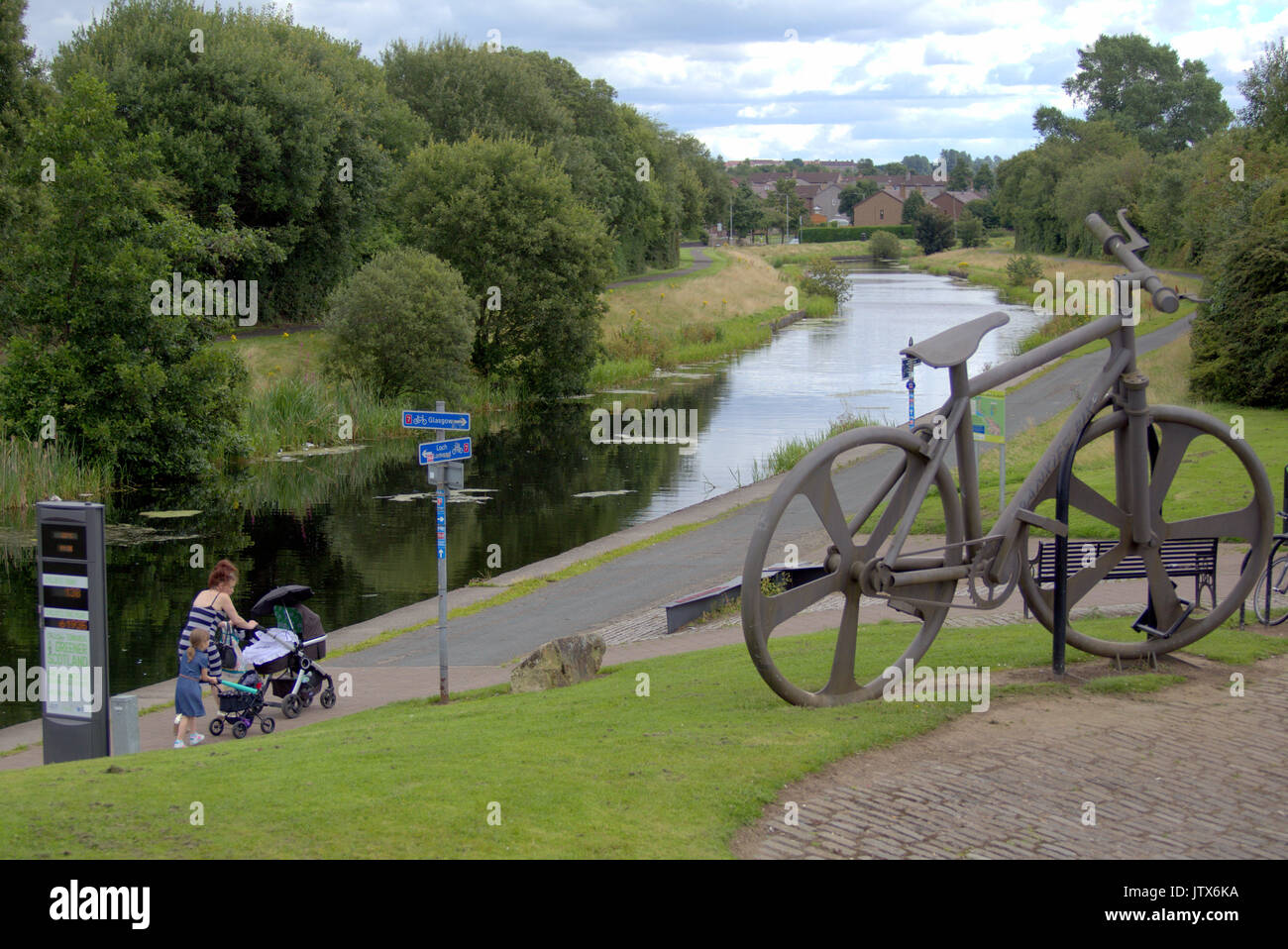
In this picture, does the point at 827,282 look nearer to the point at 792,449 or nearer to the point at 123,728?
the point at 792,449

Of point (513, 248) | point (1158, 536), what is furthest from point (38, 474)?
point (1158, 536)

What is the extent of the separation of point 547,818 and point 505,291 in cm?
4620

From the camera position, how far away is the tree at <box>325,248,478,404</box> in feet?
147

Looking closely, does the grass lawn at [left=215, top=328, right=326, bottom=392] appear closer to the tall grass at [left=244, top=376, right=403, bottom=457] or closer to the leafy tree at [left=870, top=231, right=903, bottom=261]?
the tall grass at [left=244, top=376, right=403, bottom=457]

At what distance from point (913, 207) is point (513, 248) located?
133605 mm

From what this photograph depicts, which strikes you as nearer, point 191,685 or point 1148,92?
point 191,685

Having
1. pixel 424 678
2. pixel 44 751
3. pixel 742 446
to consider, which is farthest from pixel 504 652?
pixel 742 446

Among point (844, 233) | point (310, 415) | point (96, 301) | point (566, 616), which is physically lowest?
point (566, 616)

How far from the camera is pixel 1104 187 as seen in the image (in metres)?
105

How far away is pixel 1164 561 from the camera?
38.9ft

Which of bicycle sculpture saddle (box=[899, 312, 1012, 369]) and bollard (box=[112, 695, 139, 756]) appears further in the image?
bollard (box=[112, 695, 139, 756])

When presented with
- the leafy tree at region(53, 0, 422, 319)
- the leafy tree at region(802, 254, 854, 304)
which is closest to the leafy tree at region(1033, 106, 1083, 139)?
the leafy tree at region(802, 254, 854, 304)

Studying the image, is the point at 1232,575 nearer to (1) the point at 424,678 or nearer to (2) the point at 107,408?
Result: (1) the point at 424,678

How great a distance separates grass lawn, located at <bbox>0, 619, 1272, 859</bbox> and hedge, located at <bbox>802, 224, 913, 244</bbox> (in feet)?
570
